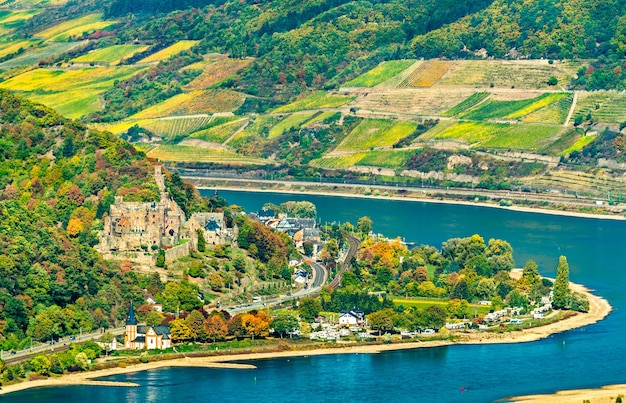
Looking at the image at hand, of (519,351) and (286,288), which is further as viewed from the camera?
(286,288)

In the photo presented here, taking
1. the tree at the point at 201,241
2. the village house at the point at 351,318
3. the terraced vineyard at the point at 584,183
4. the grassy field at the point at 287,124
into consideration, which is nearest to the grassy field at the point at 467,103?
the grassy field at the point at 287,124

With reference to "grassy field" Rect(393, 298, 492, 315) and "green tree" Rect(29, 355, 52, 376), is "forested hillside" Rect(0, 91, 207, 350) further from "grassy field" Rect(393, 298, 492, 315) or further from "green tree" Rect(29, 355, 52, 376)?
"grassy field" Rect(393, 298, 492, 315)

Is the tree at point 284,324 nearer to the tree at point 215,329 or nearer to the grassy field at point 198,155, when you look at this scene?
the tree at point 215,329

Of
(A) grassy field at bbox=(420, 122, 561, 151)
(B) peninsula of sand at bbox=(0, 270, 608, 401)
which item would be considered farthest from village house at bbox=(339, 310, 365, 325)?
(A) grassy field at bbox=(420, 122, 561, 151)

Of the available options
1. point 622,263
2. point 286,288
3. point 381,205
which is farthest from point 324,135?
point 286,288

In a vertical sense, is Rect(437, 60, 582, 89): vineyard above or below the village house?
above

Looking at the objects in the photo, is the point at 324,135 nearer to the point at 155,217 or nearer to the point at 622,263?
the point at 622,263
